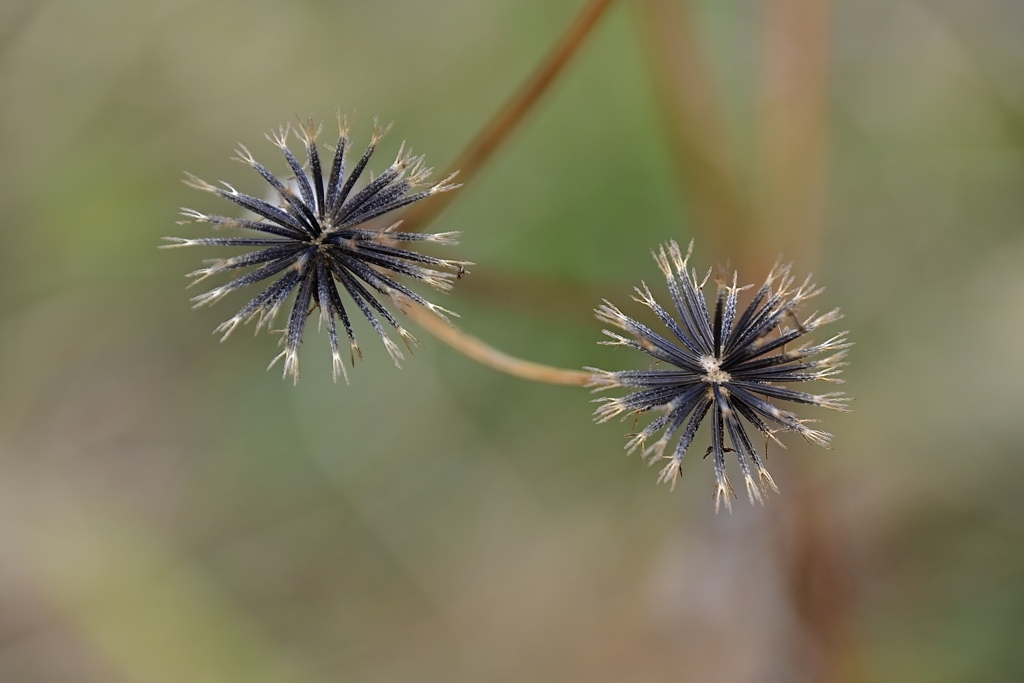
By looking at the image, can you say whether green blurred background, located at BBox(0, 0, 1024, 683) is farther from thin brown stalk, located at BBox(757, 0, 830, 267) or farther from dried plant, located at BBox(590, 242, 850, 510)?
dried plant, located at BBox(590, 242, 850, 510)

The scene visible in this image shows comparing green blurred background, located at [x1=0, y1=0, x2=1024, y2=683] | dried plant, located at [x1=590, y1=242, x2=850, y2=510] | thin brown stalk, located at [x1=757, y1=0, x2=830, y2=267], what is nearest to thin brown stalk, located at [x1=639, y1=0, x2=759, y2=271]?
thin brown stalk, located at [x1=757, y1=0, x2=830, y2=267]

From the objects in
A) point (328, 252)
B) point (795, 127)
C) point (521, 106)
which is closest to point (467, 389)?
point (795, 127)

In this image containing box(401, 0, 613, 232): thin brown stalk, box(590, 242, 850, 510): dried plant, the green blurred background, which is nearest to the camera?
box(590, 242, 850, 510): dried plant

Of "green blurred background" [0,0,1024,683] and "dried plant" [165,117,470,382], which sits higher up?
"green blurred background" [0,0,1024,683]

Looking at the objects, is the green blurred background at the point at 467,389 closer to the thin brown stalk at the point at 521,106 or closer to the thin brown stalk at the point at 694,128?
the thin brown stalk at the point at 694,128

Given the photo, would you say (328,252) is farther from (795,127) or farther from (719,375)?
(795,127)

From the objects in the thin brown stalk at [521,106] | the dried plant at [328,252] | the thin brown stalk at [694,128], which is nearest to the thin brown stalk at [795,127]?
the thin brown stalk at [694,128]

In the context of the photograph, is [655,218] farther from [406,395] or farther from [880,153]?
[406,395]
